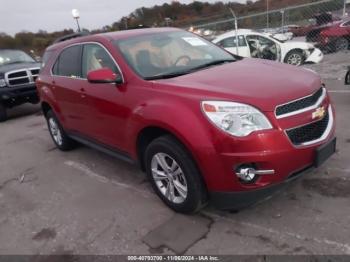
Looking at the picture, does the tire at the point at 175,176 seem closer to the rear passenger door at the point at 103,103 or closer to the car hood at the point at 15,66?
the rear passenger door at the point at 103,103

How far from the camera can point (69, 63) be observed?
5.36 metres

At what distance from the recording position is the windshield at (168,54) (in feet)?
13.4

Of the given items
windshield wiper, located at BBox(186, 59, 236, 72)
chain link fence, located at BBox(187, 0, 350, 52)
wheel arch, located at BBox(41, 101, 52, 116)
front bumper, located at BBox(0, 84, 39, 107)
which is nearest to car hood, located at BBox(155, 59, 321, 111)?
windshield wiper, located at BBox(186, 59, 236, 72)

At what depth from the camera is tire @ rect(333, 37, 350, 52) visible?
1452cm

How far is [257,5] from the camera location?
Answer: 31.7 m

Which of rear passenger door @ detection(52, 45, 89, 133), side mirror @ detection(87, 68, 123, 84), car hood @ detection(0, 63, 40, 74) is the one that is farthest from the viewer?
car hood @ detection(0, 63, 40, 74)

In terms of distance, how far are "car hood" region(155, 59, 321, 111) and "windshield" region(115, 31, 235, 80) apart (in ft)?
0.85

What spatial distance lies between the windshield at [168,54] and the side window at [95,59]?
0.19 meters

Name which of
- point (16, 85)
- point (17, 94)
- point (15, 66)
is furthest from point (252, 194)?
point (15, 66)

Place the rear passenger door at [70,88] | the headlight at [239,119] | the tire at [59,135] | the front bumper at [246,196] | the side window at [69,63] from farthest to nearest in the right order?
1. the tire at [59,135]
2. the side window at [69,63]
3. the rear passenger door at [70,88]
4. the front bumper at [246,196]
5. the headlight at [239,119]

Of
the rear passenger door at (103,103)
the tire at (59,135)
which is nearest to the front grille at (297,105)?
the rear passenger door at (103,103)

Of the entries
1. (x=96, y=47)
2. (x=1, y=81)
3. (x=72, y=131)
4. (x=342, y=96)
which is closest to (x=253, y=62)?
(x=96, y=47)

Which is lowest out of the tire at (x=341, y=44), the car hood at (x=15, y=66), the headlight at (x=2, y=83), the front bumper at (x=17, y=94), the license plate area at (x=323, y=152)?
the tire at (x=341, y=44)

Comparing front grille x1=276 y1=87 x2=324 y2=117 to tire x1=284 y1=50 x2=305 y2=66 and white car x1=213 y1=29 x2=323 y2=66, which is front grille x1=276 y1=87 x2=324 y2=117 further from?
tire x1=284 y1=50 x2=305 y2=66
